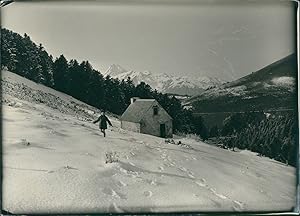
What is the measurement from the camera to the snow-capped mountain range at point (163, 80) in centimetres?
159

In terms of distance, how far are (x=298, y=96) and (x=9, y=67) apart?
108 centimetres

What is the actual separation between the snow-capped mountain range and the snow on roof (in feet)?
0.23

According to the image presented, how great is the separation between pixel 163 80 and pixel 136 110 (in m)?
0.15

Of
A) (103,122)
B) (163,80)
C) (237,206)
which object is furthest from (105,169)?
(237,206)

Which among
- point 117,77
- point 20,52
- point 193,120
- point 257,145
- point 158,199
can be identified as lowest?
point 158,199

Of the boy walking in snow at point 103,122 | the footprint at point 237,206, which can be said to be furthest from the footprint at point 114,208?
the footprint at point 237,206

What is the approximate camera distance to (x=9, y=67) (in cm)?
155

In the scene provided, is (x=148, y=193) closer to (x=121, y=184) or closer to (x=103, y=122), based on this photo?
(x=121, y=184)

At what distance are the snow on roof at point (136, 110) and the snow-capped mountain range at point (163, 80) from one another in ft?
0.23

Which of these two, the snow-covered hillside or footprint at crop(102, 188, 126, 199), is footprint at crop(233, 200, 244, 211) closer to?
the snow-covered hillside

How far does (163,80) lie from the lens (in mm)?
1598

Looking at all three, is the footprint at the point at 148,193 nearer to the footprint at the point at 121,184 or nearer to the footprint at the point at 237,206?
the footprint at the point at 121,184

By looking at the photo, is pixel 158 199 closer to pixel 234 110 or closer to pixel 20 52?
pixel 234 110

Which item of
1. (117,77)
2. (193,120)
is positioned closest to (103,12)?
(117,77)
